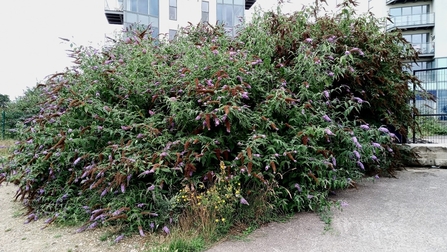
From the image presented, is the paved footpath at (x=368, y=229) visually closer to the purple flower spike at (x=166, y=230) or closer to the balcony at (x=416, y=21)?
the purple flower spike at (x=166, y=230)

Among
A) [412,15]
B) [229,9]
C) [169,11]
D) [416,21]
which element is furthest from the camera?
[412,15]

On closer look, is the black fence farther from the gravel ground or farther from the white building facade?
the white building facade

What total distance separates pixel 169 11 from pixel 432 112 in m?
18.0

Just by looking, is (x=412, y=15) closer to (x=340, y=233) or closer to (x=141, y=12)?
(x=141, y=12)

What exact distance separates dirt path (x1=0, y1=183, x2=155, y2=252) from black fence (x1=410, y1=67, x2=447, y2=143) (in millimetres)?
5435

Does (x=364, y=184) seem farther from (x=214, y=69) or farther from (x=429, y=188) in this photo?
(x=214, y=69)

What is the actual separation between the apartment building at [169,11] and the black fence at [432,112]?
1456cm

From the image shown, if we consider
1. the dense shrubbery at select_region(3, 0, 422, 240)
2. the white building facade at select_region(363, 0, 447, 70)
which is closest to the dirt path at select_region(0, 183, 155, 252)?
the dense shrubbery at select_region(3, 0, 422, 240)

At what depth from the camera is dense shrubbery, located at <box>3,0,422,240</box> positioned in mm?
2734

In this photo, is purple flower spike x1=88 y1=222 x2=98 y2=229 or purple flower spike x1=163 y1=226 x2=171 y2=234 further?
purple flower spike x1=88 y1=222 x2=98 y2=229

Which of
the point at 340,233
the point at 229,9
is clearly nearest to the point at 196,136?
the point at 340,233

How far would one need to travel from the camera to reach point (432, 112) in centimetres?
564

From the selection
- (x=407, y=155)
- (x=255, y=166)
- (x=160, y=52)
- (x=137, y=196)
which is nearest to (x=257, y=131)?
(x=255, y=166)

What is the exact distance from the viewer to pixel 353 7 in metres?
4.37
